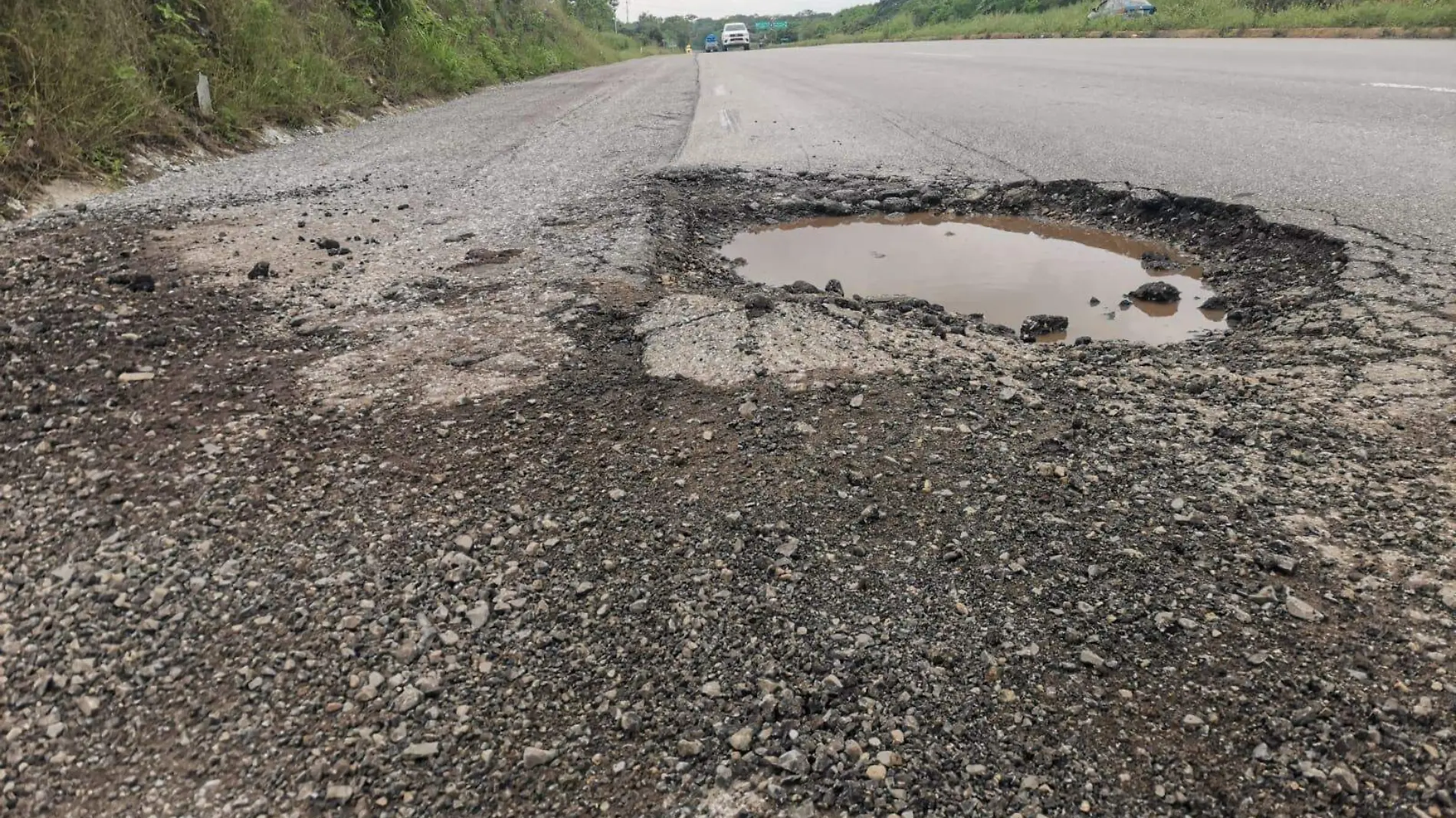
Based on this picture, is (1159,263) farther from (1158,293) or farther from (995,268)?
(995,268)

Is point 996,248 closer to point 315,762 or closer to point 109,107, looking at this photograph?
point 315,762

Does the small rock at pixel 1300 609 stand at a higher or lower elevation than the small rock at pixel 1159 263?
lower

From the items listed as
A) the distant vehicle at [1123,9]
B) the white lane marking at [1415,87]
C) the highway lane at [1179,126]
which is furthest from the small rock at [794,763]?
the distant vehicle at [1123,9]

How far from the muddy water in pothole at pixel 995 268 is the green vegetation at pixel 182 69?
4197mm

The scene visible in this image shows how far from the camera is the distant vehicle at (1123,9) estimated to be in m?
19.2

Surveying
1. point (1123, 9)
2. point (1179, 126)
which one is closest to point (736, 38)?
point (1123, 9)

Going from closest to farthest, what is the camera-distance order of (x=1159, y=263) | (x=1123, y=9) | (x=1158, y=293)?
1. (x=1158, y=293)
2. (x=1159, y=263)
3. (x=1123, y=9)

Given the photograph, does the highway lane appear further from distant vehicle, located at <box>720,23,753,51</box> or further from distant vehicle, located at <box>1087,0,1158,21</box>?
distant vehicle, located at <box>720,23,753,51</box>

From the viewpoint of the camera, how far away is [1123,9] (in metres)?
20.3

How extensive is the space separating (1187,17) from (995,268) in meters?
17.2

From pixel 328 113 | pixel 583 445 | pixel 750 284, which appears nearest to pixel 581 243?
pixel 750 284

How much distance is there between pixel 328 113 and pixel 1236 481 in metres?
8.29

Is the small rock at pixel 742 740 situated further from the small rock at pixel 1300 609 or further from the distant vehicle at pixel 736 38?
the distant vehicle at pixel 736 38

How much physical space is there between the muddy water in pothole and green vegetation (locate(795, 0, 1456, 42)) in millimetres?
12148
